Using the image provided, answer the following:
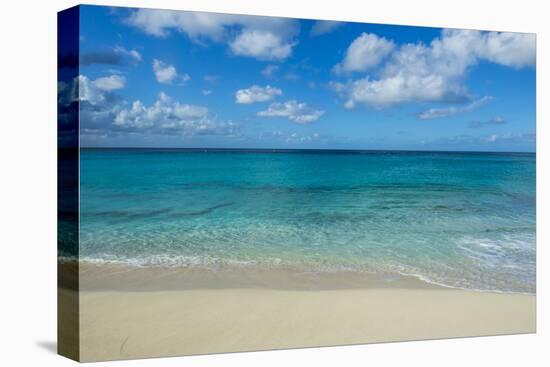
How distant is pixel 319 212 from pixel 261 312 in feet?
3.93

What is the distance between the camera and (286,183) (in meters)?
8.95

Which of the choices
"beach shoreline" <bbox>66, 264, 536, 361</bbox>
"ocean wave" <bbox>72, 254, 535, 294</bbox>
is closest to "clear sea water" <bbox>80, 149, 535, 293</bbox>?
"ocean wave" <bbox>72, 254, 535, 294</bbox>

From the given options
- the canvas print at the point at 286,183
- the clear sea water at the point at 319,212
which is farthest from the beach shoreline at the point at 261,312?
the clear sea water at the point at 319,212

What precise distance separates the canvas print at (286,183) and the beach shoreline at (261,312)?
16 mm

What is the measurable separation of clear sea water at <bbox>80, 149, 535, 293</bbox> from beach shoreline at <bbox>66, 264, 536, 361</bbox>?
152 millimetres

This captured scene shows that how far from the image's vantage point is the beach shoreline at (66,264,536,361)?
8047mm

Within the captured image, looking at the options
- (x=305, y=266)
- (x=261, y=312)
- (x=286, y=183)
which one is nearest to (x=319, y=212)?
(x=286, y=183)

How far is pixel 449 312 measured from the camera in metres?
9.21

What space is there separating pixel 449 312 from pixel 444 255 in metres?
0.61

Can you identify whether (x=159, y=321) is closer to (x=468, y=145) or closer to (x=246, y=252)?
(x=246, y=252)

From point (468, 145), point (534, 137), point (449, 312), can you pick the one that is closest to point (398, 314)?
point (449, 312)

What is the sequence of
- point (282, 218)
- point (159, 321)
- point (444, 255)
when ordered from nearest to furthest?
point (159, 321), point (282, 218), point (444, 255)

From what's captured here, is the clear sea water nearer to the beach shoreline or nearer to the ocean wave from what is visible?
the ocean wave

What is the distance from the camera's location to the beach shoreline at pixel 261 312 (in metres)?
8.05
